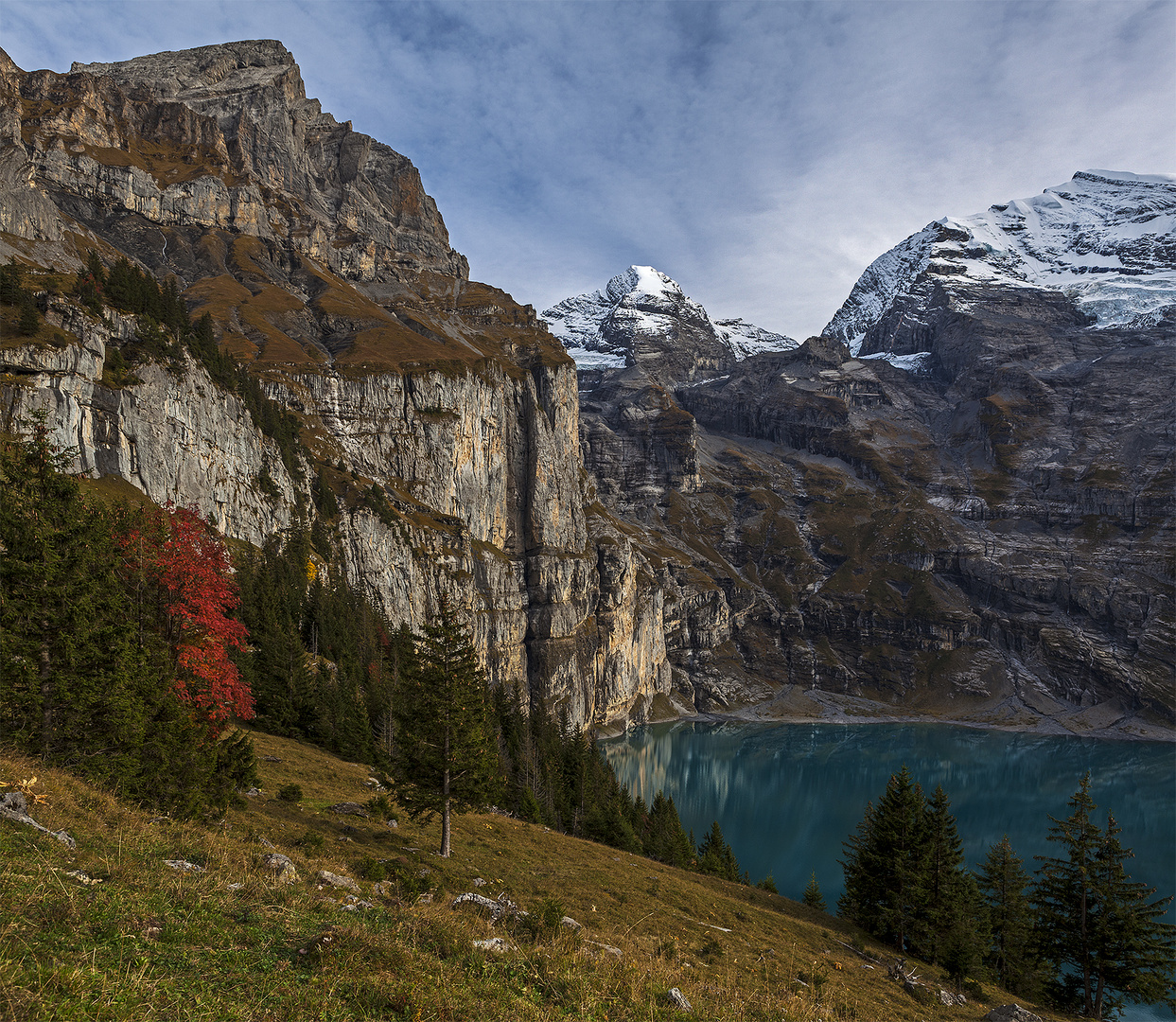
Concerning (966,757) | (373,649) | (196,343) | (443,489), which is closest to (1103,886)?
(373,649)

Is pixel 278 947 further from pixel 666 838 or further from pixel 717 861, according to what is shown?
pixel 666 838

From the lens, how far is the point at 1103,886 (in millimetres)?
35438

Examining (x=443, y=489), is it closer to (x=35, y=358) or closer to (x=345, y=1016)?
(x=35, y=358)

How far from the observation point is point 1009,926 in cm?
3869

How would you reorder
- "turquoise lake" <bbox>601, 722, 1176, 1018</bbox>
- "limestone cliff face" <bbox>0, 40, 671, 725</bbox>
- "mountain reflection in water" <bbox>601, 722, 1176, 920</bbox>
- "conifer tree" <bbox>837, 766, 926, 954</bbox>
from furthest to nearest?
1. "mountain reflection in water" <bbox>601, 722, 1176, 920</bbox>
2. "turquoise lake" <bbox>601, 722, 1176, 1018</bbox>
3. "limestone cliff face" <bbox>0, 40, 671, 725</bbox>
4. "conifer tree" <bbox>837, 766, 926, 954</bbox>

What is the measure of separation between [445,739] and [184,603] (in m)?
12.5

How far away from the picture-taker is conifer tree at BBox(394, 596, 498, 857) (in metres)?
26.8

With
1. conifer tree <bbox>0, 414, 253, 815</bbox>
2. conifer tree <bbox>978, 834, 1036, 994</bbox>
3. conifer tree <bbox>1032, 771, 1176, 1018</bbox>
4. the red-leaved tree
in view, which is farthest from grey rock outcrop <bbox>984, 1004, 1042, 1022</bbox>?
the red-leaved tree

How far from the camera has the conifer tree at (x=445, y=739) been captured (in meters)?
26.8

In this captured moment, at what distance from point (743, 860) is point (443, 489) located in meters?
100

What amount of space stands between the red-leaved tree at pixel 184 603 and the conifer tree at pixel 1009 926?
43.4 m

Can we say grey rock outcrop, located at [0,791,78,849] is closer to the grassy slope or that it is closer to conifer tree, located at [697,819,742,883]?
the grassy slope

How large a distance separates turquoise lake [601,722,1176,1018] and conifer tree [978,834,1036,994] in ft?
160

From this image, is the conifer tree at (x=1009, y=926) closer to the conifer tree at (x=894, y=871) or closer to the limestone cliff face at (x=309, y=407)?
the conifer tree at (x=894, y=871)
